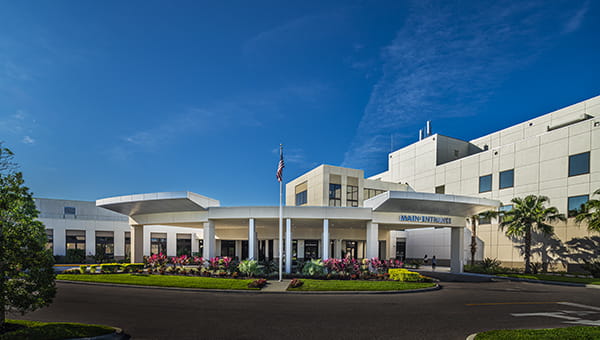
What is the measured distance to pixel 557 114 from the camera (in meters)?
39.8

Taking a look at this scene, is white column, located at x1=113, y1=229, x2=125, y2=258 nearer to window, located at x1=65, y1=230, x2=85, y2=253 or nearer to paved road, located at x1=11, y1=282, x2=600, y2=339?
window, located at x1=65, y1=230, x2=85, y2=253

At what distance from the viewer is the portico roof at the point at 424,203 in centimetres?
2741

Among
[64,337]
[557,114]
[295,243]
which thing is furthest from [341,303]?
[557,114]

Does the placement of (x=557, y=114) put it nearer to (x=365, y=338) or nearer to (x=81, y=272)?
(x=365, y=338)

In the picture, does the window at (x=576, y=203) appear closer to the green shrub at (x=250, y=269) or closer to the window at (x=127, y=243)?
the green shrub at (x=250, y=269)

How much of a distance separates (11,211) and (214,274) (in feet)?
58.4

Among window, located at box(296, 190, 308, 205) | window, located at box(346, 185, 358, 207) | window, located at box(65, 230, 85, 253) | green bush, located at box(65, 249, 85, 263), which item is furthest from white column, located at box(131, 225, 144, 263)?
window, located at box(346, 185, 358, 207)

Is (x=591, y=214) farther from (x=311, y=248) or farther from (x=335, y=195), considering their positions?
(x=311, y=248)

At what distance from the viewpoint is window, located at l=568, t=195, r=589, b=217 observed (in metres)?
31.4

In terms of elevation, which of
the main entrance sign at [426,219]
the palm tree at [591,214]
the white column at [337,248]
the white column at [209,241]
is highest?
the palm tree at [591,214]

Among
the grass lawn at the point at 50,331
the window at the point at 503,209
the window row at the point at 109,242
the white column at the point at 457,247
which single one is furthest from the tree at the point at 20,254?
the window row at the point at 109,242

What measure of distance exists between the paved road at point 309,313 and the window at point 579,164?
1681 cm

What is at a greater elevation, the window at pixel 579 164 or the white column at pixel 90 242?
the window at pixel 579 164

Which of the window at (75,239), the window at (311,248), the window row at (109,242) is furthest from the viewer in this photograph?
the window row at (109,242)
